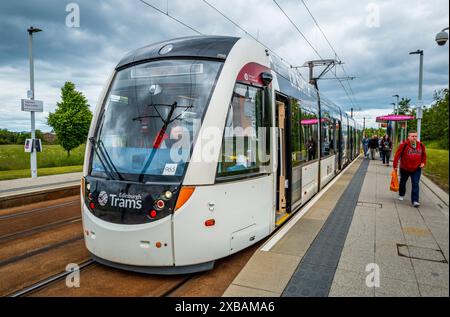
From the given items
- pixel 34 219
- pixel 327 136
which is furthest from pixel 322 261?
pixel 327 136

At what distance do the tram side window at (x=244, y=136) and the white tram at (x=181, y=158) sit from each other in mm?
15

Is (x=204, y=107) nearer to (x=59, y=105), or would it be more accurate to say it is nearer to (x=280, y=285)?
(x=280, y=285)

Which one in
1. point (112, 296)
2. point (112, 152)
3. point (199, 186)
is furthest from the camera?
point (112, 152)

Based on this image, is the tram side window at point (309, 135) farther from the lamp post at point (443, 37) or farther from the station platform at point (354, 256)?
the lamp post at point (443, 37)

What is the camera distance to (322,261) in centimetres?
439

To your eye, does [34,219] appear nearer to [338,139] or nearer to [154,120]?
[154,120]

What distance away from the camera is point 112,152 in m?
4.36

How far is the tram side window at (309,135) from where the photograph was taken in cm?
780

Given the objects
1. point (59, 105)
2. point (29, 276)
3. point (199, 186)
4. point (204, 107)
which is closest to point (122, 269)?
point (29, 276)

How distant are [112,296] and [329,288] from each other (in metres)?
2.39

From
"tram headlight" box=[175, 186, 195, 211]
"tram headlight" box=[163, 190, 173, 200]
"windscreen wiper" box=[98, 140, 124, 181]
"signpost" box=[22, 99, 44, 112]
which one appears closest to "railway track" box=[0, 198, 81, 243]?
"windscreen wiper" box=[98, 140, 124, 181]

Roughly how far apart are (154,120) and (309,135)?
522cm

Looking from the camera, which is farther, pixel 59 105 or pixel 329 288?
pixel 59 105
